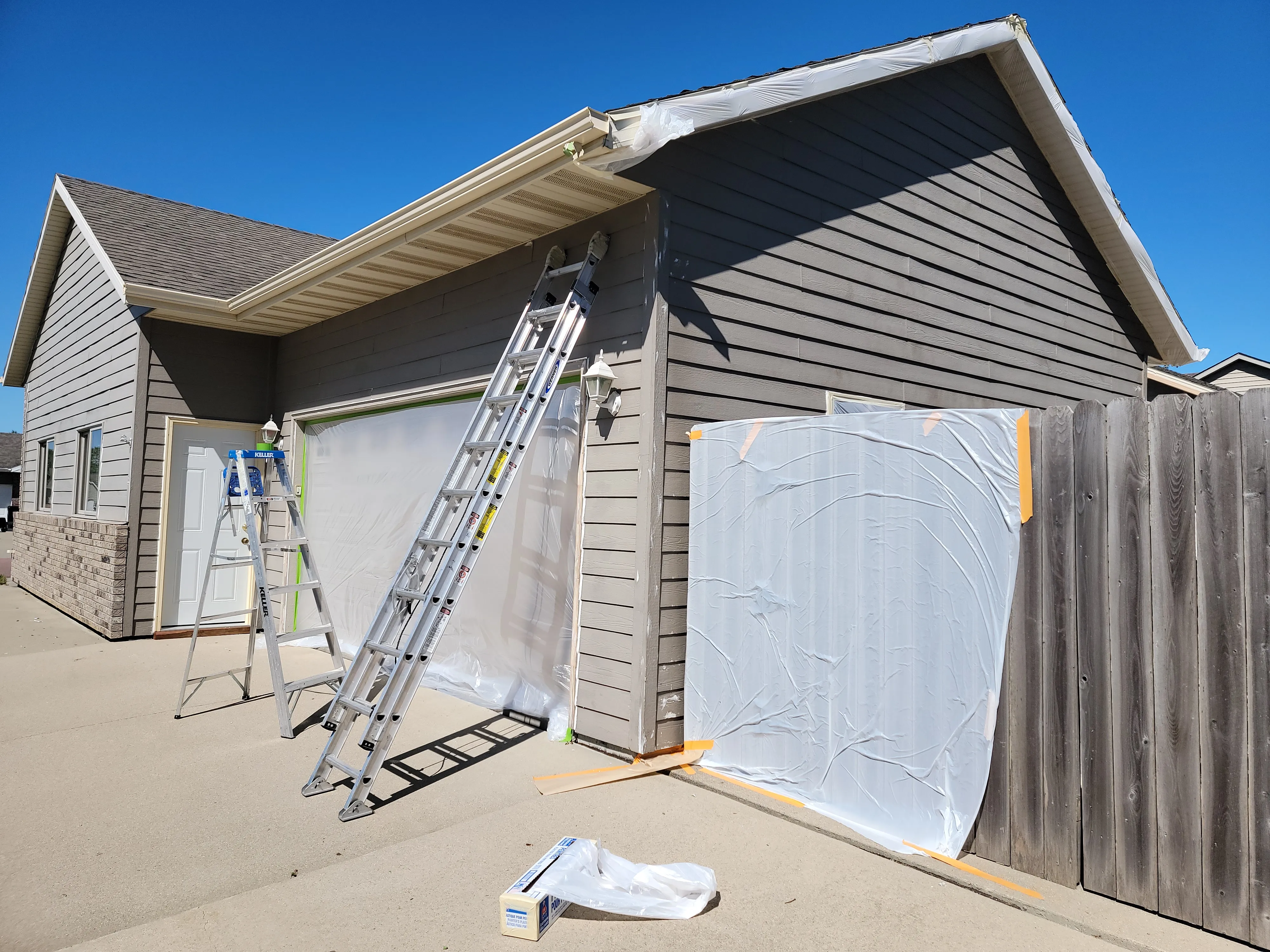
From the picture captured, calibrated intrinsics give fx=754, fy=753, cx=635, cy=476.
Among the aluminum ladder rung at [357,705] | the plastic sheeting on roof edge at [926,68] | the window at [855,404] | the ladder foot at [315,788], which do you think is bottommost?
the ladder foot at [315,788]

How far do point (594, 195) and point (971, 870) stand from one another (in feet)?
12.5

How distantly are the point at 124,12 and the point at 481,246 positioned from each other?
547 cm

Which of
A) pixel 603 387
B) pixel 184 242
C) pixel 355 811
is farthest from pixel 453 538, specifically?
pixel 184 242

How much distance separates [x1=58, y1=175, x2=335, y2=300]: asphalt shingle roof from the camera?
26.1 feet

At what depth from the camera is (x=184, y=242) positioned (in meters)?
9.38

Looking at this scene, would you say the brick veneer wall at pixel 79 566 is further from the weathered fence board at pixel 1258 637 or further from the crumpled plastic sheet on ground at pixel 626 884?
the weathered fence board at pixel 1258 637

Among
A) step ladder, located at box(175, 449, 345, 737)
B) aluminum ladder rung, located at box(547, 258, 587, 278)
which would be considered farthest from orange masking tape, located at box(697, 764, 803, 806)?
aluminum ladder rung, located at box(547, 258, 587, 278)

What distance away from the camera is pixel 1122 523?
2650 mm

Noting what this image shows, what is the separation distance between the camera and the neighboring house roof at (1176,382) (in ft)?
31.8

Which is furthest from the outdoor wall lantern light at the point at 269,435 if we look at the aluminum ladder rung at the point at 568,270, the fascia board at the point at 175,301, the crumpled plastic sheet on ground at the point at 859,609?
the crumpled plastic sheet on ground at the point at 859,609

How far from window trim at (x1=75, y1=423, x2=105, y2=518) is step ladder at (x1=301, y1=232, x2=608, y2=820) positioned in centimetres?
608

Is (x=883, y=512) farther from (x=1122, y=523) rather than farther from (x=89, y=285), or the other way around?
Answer: (x=89, y=285)

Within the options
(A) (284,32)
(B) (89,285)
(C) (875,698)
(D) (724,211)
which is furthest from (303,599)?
(A) (284,32)

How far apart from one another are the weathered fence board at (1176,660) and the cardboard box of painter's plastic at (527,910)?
2021mm
